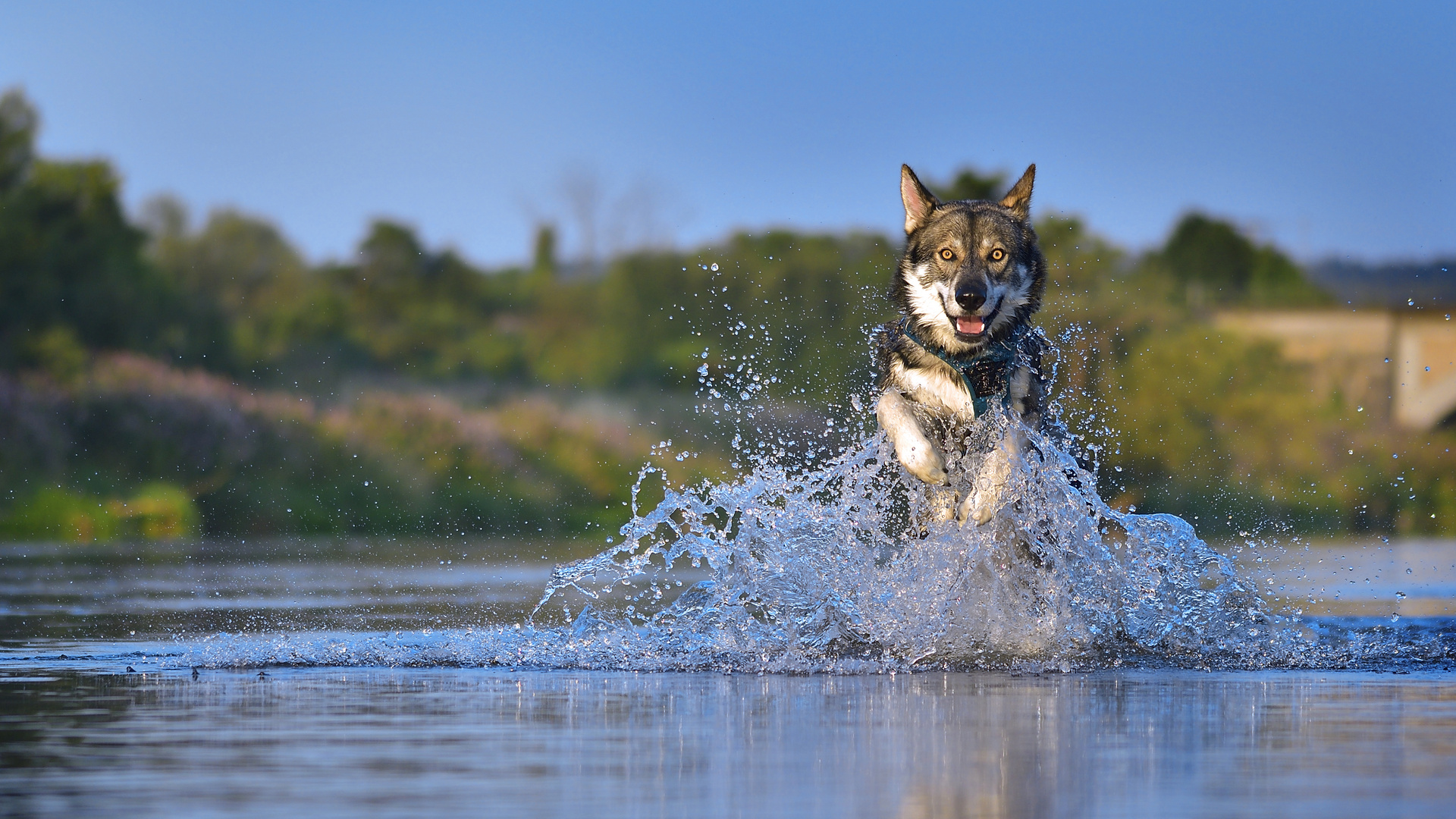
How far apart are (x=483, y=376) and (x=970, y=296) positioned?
A: 2487cm

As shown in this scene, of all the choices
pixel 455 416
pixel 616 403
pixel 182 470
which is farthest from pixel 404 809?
pixel 616 403

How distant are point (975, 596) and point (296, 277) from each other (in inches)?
1188

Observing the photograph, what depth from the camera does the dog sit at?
7398mm

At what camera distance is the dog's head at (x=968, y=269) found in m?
7.53

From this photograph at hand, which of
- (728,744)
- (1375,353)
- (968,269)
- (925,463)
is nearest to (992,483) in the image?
(925,463)

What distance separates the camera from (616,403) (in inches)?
1151

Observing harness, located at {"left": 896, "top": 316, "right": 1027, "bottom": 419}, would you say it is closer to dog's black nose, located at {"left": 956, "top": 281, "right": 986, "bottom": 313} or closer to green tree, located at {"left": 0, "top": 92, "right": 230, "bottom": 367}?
dog's black nose, located at {"left": 956, "top": 281, "right": 986, "bottom": 313}

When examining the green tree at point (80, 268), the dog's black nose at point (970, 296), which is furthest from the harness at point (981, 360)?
the green tree at point (80, 268)

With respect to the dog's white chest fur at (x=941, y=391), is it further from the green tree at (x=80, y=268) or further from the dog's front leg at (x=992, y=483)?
the green tree at (x=80, y=268)

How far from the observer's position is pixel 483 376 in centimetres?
3172

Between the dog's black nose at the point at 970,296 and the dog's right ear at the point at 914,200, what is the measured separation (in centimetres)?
70

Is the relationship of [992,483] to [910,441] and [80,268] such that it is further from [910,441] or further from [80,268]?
[80,268]

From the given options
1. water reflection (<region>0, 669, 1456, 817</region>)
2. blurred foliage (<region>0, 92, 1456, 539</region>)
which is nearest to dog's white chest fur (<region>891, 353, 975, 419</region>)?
water reflection (<region>0, 669, 1456, 817</region>)

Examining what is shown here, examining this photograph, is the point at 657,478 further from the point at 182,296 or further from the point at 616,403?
the point at 182,296
